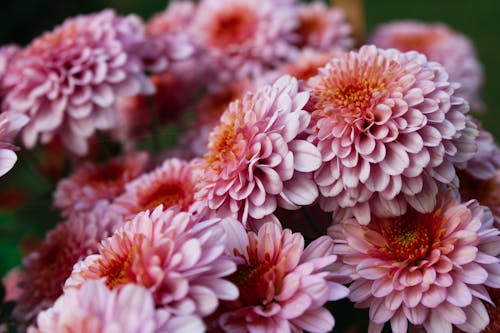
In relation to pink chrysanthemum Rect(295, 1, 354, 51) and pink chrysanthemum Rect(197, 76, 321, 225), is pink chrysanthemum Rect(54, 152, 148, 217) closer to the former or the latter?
pink chrysanthemum Rect(197, 76, 321, 225)

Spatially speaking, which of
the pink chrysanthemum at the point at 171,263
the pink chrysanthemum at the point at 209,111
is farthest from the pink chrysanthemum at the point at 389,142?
the pink chrysanthemum at the point at 209,111

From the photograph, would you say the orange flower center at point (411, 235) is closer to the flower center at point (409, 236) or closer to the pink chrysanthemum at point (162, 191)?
the flower center at point (409, 236)

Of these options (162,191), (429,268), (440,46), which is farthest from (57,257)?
(440,46)

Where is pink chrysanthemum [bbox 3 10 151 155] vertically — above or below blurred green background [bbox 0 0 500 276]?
above

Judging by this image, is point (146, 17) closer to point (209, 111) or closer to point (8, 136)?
point (209, 111)

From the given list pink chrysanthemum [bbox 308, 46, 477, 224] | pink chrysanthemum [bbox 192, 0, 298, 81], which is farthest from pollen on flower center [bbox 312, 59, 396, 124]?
pink chrysanthemum [bbox 192, 0, 298, 81]
